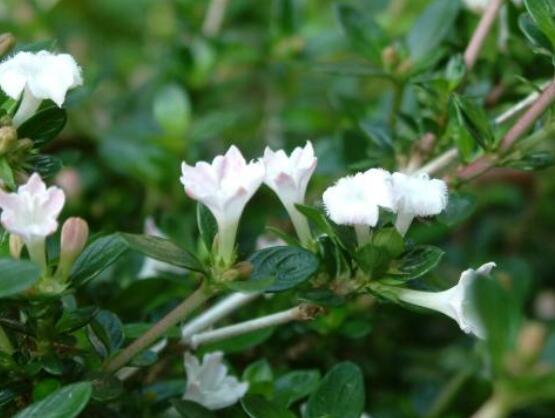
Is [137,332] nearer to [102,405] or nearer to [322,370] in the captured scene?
[102,405]

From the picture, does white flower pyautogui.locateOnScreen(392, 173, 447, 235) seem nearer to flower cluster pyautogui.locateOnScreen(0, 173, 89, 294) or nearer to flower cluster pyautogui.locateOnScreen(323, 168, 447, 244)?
flower cluster pyautogui.locateOnScreen(323, 168, 447, 244)

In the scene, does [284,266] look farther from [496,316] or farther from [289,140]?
[289,140]

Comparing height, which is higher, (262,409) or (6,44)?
(6,44)

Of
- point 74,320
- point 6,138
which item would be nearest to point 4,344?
point 74,320

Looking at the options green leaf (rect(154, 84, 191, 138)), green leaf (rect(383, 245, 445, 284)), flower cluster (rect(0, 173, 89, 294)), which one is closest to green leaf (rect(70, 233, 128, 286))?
flower cluster (rect(0, 173, 89, 294))

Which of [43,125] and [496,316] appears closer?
[496,316]
